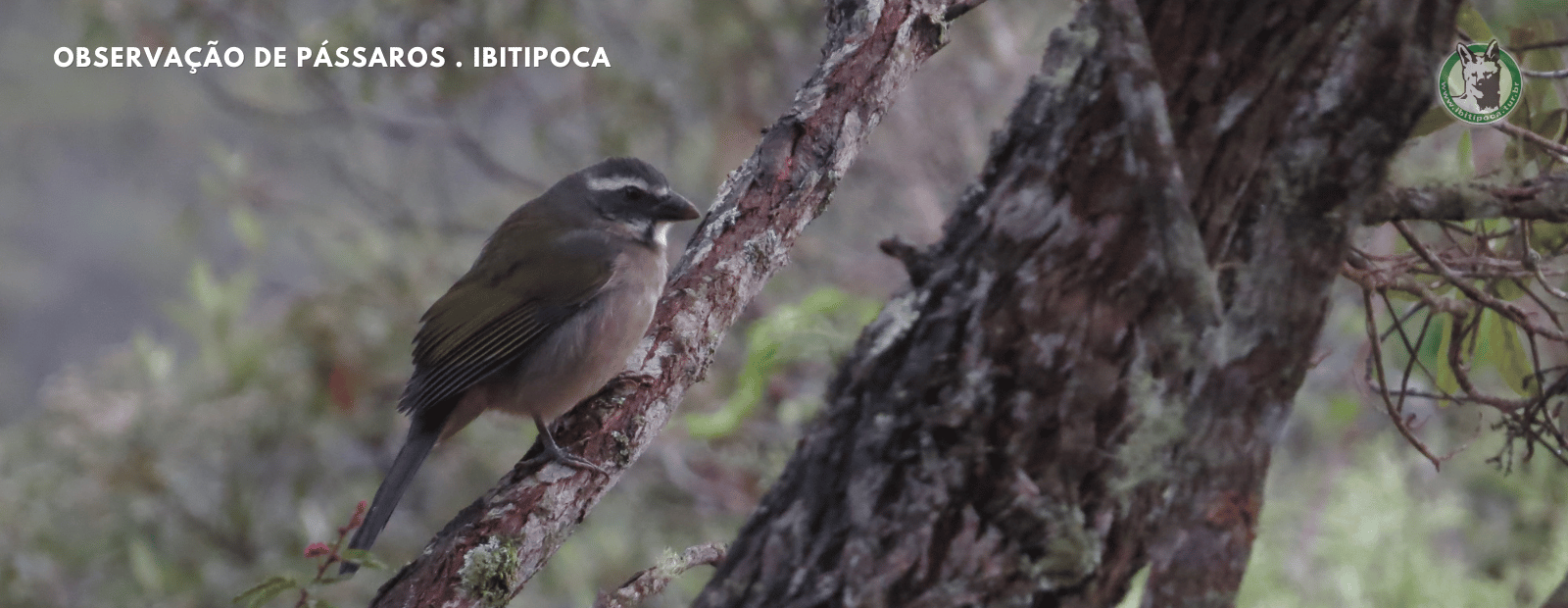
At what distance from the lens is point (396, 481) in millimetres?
3377

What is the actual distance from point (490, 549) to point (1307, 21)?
202 centimetres

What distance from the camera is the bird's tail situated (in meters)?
3.21

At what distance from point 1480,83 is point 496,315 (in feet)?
9.00

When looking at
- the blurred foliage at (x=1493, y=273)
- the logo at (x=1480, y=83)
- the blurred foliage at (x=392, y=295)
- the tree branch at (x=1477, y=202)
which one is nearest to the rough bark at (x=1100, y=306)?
the tree branch at (x=1477, y=202)

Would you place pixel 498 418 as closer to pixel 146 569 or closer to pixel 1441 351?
pixel 146 569

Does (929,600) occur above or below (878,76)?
below

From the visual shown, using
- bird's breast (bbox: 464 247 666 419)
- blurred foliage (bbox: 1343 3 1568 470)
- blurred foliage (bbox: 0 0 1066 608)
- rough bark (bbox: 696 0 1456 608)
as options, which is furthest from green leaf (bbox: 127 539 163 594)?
blurred foliage (bbox: 1343 3 1568 470)

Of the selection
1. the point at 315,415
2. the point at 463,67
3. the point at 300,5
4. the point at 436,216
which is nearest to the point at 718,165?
the point at 463,67

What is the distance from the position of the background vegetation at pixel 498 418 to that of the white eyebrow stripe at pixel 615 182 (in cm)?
64

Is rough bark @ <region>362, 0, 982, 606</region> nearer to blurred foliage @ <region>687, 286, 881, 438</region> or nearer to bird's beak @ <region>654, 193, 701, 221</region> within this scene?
blurred foliage @ <region>687, 286, 881, 438</region>

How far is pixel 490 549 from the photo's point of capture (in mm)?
→ 2797

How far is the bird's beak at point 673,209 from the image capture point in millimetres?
4281

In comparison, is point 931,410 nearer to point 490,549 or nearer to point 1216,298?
point 1216,298

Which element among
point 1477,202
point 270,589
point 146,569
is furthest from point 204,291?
point 1477,202
